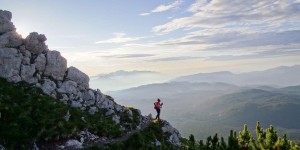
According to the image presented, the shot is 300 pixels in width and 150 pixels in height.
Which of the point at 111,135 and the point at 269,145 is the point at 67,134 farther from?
the point at 269,145

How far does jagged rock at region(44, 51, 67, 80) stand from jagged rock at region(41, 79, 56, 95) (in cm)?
330

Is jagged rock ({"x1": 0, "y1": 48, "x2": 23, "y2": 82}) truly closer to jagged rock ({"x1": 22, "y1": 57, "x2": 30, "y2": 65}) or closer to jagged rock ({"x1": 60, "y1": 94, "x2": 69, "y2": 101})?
jagged rock ({"x1": 22, "y1": 57, "x2": 30, "y2": 65})

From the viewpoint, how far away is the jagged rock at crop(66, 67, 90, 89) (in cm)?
6003

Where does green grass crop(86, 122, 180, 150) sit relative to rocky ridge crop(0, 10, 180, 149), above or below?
below

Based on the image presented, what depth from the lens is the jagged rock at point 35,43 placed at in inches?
2271

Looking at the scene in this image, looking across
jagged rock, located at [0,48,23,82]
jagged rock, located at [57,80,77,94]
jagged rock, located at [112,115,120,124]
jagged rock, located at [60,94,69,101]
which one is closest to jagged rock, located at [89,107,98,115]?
jagged rock, located at [112,115,120,124]

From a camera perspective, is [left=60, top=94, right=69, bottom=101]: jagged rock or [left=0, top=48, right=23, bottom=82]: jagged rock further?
[left=60, top=94, right=69, bottom=101]: jagged rock

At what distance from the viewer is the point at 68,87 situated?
55.5 m

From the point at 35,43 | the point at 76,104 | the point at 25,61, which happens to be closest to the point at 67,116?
the point at 76,104

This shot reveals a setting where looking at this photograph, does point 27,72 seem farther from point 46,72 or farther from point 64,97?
point 64,97

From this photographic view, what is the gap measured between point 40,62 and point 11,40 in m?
6.67

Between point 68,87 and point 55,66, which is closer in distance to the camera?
point 68,87

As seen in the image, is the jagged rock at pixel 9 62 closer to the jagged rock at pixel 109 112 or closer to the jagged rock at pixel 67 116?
the jagged rock at pixel 67 116

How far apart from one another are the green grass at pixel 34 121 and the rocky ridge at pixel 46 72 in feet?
10.9
